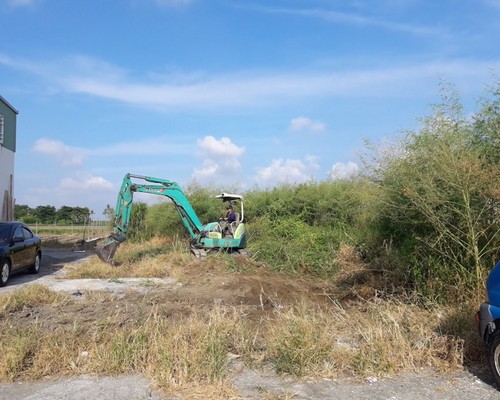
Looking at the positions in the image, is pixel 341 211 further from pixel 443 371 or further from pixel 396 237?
pixel 443 371

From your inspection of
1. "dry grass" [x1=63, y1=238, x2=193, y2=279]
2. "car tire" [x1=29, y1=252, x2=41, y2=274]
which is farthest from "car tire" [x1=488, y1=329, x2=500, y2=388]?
"car tire" [x1=29, y1=252, x2=41, y2=274]

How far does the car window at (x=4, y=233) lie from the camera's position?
46.3 ft

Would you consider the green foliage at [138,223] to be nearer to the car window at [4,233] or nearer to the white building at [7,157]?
the white building at [7,157]

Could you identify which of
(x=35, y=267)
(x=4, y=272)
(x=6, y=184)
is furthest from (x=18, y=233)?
(x=6, y=184)

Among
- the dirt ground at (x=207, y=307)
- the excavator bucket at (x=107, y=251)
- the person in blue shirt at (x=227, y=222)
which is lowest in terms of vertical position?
the dirt ground at (x=207, y=307)

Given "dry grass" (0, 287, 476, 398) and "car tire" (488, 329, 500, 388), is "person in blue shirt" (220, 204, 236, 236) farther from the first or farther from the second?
"car tire" (488, 329, 500, 388)

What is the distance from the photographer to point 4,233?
14391mm

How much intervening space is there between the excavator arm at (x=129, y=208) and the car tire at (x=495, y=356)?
13003 millimetres

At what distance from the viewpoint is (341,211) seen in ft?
72.1

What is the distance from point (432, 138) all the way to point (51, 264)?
14618 mm

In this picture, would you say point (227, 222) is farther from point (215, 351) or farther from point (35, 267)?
point (215, 351)

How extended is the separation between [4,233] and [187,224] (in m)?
6.26

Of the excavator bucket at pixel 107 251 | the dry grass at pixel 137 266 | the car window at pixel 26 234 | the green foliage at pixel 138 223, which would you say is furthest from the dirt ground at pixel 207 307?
the green foliage at pixel 138 223

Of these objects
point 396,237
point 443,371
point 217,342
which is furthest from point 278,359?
point 396,237
